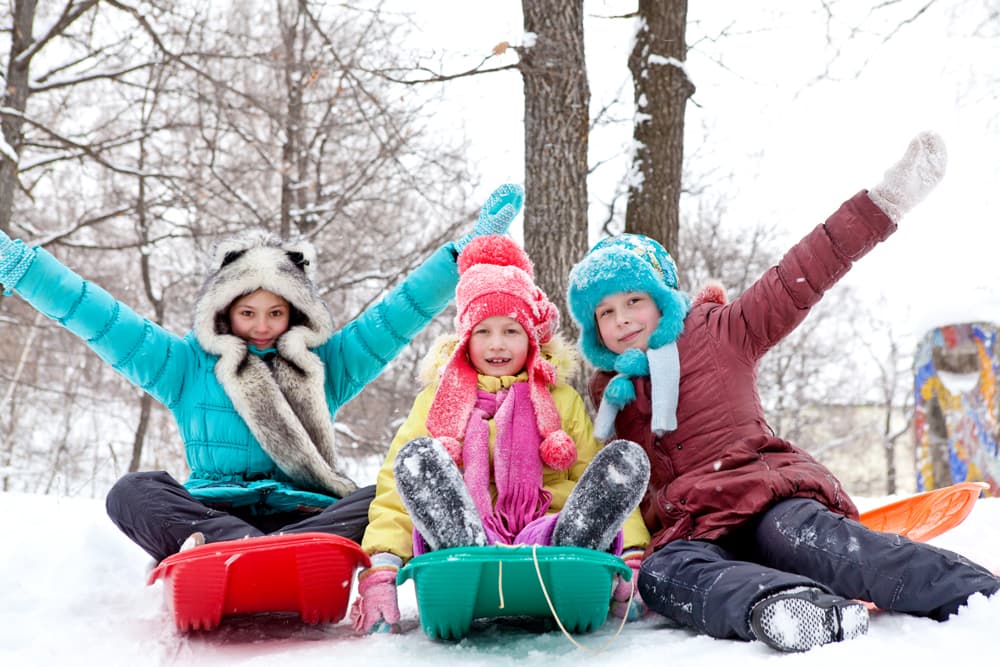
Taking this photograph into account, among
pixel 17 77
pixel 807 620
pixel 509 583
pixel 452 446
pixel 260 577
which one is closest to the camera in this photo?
pixel 807 620

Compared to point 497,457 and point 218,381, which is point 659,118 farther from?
point 218,381

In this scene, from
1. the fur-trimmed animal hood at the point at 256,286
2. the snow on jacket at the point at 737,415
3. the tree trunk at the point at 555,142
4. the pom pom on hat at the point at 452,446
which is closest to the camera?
the snow on jacket at the point at 737,415

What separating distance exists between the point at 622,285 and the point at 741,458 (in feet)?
2.44

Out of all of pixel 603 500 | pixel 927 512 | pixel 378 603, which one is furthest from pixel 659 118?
pixel 378 603

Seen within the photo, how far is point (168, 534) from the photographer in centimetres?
259

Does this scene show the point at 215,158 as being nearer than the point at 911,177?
No

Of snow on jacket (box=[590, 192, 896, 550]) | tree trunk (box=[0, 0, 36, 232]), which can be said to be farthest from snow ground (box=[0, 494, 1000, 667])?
tree trunk (box=[0, 0, 36, 232])

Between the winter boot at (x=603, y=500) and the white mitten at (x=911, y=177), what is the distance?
123 centimetres

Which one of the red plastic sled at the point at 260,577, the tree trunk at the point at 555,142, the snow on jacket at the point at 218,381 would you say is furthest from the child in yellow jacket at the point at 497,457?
the tree trunk at the point at 555,142

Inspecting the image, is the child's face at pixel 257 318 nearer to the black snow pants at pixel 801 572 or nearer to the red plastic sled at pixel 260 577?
the red plastic sled at pixel 260 577

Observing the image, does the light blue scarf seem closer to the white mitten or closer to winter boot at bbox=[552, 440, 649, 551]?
winter boot at bbox=[552, 440, 649, 551]

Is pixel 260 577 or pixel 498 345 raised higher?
pixel 498 345

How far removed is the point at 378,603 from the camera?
228 centimetres

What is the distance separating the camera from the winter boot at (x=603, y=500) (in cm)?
209
